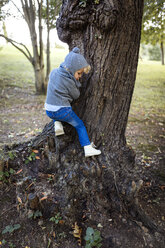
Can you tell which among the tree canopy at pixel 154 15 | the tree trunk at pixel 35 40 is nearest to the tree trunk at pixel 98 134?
the tree canopy at pixel 154 15

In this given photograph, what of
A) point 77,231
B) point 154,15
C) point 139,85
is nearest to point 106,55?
point 77,231

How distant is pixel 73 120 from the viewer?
2699mm

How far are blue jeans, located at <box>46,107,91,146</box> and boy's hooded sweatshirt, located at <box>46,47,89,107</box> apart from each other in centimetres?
10

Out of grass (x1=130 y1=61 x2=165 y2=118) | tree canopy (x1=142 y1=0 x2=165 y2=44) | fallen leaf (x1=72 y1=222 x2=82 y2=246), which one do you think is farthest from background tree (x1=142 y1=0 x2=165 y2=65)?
fallen leaf (x1=72 y1=222 x2=82 y2=246)

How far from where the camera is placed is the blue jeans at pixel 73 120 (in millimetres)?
2686

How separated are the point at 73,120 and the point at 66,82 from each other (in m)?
0.52

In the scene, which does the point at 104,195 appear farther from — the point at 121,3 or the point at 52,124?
the point at 121,3

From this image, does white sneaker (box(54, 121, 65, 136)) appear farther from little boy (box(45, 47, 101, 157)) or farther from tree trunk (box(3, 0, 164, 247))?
tree trunk (box(3, 0, 164, 247))

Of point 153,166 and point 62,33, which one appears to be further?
point 153,166

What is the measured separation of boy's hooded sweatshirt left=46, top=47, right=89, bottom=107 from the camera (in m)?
2.52

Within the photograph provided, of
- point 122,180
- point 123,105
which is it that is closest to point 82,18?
point 123,105

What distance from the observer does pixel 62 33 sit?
2762 millimetres

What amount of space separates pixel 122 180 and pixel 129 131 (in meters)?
2.93

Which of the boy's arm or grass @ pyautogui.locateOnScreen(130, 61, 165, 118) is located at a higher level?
the boy's arm
